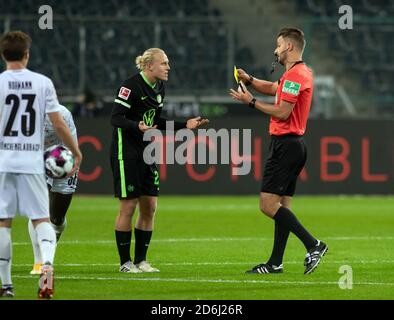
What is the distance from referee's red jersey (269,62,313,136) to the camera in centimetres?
1027

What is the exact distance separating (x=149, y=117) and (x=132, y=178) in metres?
0.70

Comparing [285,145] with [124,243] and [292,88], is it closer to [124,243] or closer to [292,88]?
[292,88]

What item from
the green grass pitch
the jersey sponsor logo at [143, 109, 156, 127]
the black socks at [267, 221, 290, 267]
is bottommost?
the green grass pitch

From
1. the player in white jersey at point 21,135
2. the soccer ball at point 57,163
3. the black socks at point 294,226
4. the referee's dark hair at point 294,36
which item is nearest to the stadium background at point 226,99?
the black socks at point 294,226

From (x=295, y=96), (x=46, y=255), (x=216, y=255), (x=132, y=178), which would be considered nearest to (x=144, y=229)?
(x=132, y=178)

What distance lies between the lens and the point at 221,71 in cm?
2517

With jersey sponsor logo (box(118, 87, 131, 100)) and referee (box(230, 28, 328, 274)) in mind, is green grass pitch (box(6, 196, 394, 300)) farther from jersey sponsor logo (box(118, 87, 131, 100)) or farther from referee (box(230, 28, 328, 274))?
jersey sponsor logo (box(118, 87, 131, 100))

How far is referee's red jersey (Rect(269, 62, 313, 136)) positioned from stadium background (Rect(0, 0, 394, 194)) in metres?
12.0

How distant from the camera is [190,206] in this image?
2064 centimetres

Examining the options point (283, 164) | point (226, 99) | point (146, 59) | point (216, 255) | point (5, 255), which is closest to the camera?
point (5, 255)

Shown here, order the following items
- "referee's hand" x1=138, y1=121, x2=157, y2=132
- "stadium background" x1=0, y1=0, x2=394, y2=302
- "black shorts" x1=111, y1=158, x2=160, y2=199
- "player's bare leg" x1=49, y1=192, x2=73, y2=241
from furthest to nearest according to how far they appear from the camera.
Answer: "stadium background" x1=0, y1=0, x2=394, y2=302 < "player's bare leg" x1=49, y1=192, x2=73, y2=241 < "black shorts" x1=111, y1=158, x2=160, y2=199 < "referee's hand" x1=138, y1=121, x2=157, y2=132

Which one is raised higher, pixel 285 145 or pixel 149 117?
pixel 149 117

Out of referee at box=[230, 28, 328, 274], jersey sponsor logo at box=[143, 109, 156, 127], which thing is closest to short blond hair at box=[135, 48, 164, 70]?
jersey sponsor logo at box=[143, 109, 156, 127]
